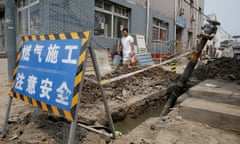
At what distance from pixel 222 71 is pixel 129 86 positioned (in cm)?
249

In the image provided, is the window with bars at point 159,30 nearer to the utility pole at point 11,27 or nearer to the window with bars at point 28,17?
the window with bars at point 28,17

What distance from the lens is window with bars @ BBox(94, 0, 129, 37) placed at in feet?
27.6

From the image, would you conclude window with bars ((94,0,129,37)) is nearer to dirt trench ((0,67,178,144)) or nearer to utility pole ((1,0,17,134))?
dirt trench ((0,67,178,144))

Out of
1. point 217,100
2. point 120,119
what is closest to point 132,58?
point 120,119

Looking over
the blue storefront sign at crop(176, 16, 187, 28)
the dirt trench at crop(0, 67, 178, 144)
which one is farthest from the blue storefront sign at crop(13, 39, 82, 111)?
the blue storefront sign at crop(176, 16, 187, 28)

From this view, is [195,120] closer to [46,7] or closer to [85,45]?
[85,45]

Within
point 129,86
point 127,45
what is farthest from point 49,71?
point 127,45

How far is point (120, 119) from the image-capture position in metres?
3.89

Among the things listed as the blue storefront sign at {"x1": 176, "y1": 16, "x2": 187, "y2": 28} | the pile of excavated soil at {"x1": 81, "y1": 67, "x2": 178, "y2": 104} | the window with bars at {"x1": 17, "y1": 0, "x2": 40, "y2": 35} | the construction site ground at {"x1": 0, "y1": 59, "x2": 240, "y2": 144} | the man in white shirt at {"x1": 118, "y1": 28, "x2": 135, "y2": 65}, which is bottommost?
the construction site ground at {"x1": 0, "y1": 59, "x2": 240, "y2": 144}

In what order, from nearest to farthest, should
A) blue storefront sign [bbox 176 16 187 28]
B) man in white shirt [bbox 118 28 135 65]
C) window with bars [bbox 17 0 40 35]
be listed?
window with bars [bbox 17 0 40 35], man in white shirt [bbox 118 28 135 65], blue storefront sign [bbox 176 16 187 28]

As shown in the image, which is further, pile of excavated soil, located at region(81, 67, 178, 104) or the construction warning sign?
pile of excavated soil, located at region(81, 67, 178, 104)

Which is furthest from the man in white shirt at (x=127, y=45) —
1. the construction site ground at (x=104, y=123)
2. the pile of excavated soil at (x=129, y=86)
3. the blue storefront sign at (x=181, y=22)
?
the blue storefront sign at (x=181, y=22)

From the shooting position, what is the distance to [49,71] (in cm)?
219

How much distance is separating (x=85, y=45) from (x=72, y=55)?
17 cm
